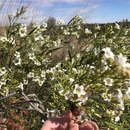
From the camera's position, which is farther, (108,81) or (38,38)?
(38,38)

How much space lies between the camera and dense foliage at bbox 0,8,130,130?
1.33 metres

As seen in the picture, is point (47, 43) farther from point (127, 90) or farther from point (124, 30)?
point (127, 90)

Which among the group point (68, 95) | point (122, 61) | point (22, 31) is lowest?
point (68, 95)

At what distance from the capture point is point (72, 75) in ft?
5.16

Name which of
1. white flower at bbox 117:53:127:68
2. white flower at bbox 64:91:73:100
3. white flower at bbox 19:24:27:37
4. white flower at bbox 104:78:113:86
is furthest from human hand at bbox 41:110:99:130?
white flower at bbox 19:24:27:37

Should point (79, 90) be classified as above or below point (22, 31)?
below

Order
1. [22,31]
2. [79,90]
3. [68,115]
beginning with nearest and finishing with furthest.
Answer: [79,90] → [68,115] → [22,31]

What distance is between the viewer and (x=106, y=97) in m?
1.37

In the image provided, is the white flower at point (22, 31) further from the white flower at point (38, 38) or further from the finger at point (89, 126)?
the finger at point (89, 126)

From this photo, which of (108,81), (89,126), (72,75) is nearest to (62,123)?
(89,126)

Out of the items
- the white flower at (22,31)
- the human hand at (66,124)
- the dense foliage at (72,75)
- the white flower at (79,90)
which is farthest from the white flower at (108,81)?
the white flower at (22,31)

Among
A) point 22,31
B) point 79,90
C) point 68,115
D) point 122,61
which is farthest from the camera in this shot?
point 22,31

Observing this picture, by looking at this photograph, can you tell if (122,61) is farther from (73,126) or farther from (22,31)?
(22,31)

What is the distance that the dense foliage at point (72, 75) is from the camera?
1328 millimetres
